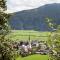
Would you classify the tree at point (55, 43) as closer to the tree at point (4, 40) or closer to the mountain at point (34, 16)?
the tree at point (4, 40)

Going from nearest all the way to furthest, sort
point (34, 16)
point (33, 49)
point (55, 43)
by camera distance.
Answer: point (55, 43)
point (33, 49)
point (34, 16)

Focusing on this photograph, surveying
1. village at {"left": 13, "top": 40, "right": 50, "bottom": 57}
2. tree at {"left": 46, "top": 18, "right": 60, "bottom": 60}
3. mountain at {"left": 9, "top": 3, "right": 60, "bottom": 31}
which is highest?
mountain at {"left": 9, "top": 3, "right": 60, "bottom": 31}

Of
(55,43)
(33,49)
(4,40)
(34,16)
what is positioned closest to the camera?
(55,43)

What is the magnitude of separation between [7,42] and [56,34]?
4.23 feet

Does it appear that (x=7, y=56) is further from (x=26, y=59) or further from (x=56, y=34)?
(x=26, y=59)

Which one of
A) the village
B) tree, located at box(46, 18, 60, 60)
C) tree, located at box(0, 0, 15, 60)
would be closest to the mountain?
the village

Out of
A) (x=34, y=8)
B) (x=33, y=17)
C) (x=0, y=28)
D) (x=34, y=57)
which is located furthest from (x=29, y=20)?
(x=0, y=28)

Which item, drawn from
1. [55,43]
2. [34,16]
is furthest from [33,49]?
[55,43]

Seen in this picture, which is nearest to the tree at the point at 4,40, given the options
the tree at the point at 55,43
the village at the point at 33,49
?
the tree at the point at 55,43

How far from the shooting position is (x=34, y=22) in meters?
12.1

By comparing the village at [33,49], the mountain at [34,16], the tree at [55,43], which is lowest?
the village at [33,49]

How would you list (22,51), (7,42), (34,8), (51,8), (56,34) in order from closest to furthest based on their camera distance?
(56,34), (7,42), (22,51), (51,8), (34,8)

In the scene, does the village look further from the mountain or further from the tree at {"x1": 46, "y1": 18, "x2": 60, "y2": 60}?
the tree at {"x1": 46, "y1": 18, "x2": 60, "y2": 60}

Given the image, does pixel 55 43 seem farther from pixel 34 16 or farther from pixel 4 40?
Answer: pixel 34 16
